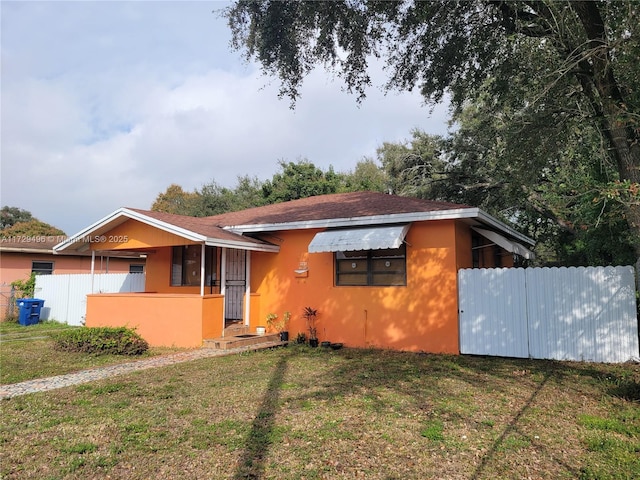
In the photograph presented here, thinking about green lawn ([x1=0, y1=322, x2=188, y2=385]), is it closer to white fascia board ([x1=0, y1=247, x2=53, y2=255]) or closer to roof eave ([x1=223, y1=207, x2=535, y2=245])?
roof eave ([x1=223, y1=207, x2=535, y2=245])

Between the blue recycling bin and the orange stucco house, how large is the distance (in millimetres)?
4812

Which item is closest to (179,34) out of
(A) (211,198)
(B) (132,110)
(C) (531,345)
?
(B) (132,110)

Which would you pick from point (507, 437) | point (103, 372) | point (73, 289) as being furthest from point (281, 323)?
point (73, 289)

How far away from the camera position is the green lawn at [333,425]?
4547 mm

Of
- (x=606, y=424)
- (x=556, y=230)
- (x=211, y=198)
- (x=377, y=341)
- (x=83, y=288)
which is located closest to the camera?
(x=606, y=424)

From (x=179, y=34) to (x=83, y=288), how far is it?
41.4 feet

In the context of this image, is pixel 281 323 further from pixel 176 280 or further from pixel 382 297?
pixel 176 280

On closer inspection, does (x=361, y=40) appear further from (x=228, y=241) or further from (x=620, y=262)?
(x=620, y=262)

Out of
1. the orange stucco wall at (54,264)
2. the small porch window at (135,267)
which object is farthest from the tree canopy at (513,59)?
the small porch window at (135,267)

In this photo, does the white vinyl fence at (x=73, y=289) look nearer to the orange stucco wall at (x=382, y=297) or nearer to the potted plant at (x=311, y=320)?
the orange stucco wall at (x=382, y=297)

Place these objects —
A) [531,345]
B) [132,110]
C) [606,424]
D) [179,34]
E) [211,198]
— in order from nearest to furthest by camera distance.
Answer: [606,424]
[531,345]
[179,34]
[132,110]
[211,198]

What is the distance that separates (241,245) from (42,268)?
51.3ft

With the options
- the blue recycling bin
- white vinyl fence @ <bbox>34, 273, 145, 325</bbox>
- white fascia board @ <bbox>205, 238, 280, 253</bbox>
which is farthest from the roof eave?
the blue recycling bin

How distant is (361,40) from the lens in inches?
380
